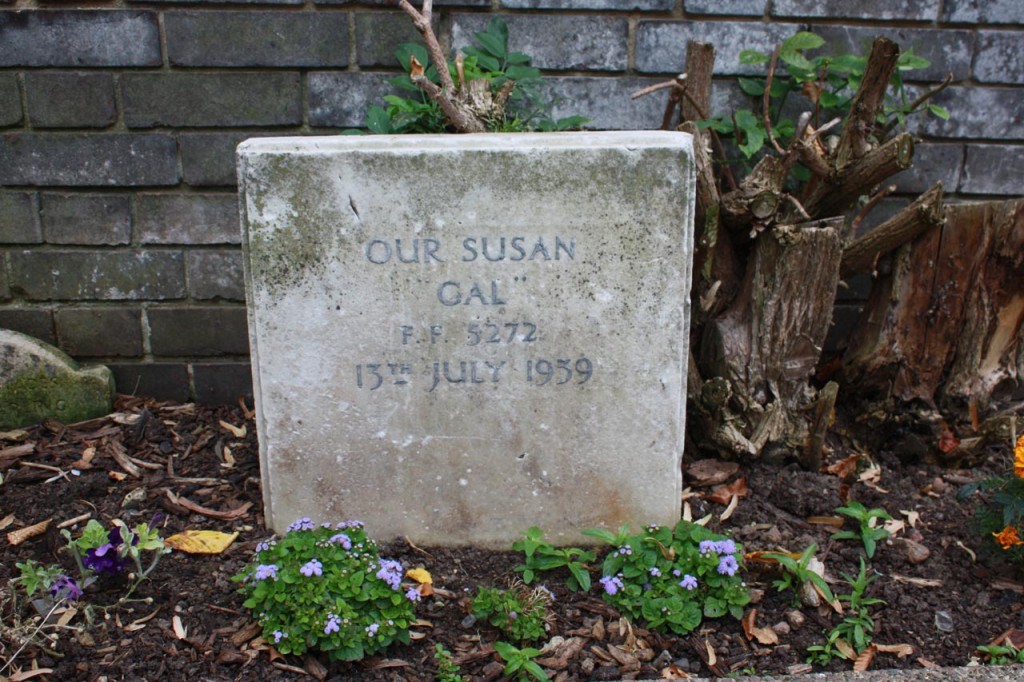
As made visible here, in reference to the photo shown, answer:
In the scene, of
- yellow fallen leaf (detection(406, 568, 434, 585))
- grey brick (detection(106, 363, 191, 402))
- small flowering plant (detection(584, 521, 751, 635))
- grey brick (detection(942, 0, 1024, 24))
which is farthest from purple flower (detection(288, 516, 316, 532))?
grey brick (detection(942, 0, 1024, 24))

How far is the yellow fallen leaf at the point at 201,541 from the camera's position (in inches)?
90.4

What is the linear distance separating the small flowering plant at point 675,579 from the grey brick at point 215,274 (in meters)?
1.67

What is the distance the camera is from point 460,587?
221cm

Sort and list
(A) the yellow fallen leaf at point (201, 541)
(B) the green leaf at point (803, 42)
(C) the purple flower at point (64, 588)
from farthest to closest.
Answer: (B) the green leaf at point (803, 42) < (A) the yellow fallen leaf at point (201, 541) < (C) the purple flower at point (64, 588)

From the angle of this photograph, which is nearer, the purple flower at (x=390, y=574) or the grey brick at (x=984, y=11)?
the purple flower at (x=390, y=574)

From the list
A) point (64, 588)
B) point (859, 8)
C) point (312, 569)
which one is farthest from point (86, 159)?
point (859, 8)

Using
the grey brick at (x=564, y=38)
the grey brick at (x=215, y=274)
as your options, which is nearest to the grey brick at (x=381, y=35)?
the grey brick at (x=564, y=38)

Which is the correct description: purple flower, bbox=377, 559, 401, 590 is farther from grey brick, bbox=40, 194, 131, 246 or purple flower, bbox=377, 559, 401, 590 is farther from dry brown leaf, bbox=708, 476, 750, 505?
grey brick, bbox=40, 194, 131, 246

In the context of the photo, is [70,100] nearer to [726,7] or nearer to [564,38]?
[564,38]

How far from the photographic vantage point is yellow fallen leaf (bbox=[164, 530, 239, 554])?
230 centimetres

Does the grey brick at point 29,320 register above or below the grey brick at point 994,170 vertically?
below

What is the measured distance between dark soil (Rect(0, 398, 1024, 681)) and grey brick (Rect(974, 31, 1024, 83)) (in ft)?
4.39

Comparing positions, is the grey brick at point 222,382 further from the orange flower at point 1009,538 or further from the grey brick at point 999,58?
the grey brick at point 999,58

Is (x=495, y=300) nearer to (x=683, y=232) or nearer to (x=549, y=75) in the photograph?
(x=683, y=232)
